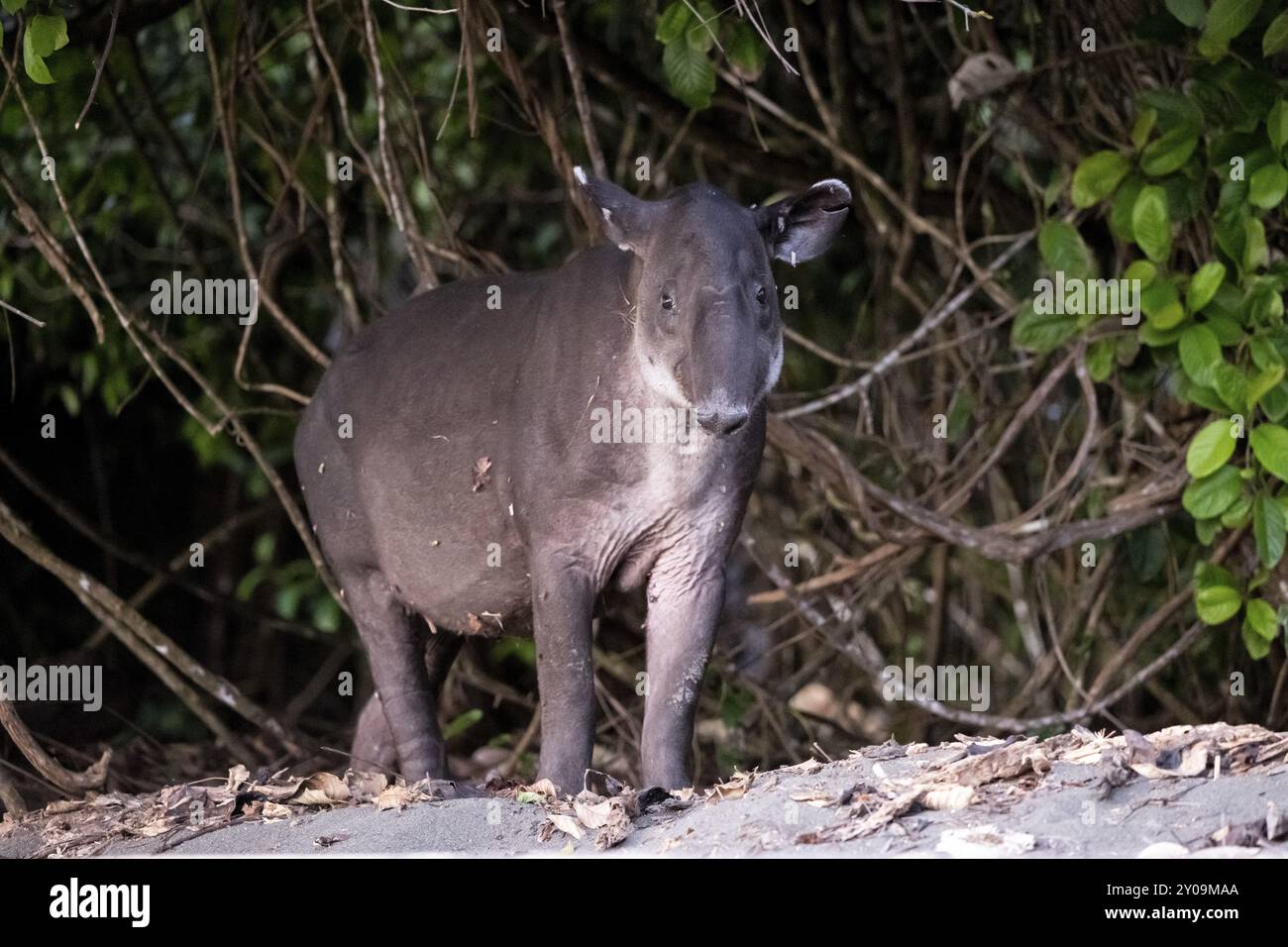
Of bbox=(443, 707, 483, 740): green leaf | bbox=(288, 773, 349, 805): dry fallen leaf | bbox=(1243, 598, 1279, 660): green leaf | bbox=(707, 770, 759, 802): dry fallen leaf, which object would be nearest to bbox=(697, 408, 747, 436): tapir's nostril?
bbox=(707, 770, 759, 802): dry fallen leaf

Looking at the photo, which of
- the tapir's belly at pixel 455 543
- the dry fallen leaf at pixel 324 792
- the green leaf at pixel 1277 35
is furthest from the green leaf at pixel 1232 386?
the dry fallen leaf at pixel 324 792

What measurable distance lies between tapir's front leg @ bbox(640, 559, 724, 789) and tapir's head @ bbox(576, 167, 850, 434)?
2.23ft

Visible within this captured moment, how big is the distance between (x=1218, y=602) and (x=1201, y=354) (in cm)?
104

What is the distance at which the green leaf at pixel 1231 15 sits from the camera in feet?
21.0

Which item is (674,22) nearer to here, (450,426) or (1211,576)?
(450,426)

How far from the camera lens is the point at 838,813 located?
4797 millimetres

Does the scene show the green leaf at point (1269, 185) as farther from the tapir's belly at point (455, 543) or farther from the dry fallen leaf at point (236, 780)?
the dry fallen leaf at point (236, 780)

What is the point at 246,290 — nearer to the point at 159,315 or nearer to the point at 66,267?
the point at 159,315

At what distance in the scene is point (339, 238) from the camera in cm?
868

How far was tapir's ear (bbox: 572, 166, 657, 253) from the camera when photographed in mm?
6012

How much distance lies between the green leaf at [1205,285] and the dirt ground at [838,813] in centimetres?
208

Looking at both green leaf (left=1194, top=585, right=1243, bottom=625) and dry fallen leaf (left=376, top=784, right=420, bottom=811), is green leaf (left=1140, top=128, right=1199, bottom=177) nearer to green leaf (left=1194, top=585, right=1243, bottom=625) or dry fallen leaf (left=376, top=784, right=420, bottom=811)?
green leaf (left=1194, top=585, right=1243, bottom=625)

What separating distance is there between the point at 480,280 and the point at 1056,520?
9.82 feet
